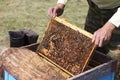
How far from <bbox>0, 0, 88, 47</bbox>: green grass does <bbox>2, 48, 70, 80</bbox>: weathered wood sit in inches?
89.0

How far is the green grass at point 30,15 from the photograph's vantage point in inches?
244

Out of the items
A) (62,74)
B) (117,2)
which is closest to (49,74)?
(62,74)

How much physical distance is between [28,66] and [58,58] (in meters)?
0.34

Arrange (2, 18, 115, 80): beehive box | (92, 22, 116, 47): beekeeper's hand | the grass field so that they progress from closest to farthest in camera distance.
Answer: (92, 22, 116, 47): beekeeper's hand < (2, 18, 115, 80): beehive box < the grass field

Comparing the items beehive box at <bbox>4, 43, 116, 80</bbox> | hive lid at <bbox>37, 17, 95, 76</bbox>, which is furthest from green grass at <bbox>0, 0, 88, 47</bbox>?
beehive box at <bbox>4, 43, 116, 80</bbox>

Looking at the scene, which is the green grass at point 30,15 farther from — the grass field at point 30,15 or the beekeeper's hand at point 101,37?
the beekeeper's hand at point 101,37

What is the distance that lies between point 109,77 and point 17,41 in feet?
4.93

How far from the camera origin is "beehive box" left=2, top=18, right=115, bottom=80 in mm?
3008

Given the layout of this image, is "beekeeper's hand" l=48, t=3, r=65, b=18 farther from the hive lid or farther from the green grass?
the green grass

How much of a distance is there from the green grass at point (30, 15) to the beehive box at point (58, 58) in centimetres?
226

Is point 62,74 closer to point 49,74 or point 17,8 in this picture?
point 49,74

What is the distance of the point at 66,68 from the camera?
10.4ft

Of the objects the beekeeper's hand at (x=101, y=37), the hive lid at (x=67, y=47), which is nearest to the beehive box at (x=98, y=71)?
the hive lid at (x=67, y=47)

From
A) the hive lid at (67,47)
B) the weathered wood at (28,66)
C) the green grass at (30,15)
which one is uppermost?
the hive lid at (67,47)
